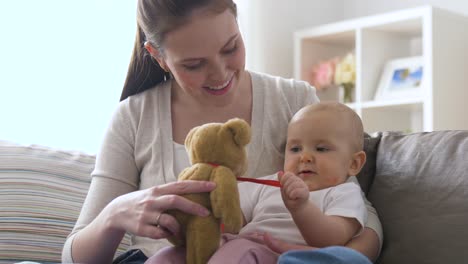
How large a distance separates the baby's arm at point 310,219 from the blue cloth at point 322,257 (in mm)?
149

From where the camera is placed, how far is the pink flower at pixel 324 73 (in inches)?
152

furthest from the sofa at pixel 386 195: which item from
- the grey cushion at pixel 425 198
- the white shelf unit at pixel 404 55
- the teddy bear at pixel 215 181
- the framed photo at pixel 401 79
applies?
the framed photo at pixel 401 79

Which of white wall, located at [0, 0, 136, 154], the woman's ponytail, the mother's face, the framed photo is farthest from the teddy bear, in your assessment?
the framed photo

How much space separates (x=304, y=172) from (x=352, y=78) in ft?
7.60

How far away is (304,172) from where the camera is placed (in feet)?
5.06

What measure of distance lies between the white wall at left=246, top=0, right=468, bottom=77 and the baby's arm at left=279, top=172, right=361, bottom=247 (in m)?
2.51

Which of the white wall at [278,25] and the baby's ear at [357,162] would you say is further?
the white wall at [278,25]

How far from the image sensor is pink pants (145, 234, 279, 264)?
1.20 m

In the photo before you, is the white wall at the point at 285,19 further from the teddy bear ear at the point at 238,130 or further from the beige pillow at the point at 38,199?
the teddy bear ear at the point at 238,130

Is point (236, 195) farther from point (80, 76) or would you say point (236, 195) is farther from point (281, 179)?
point (80, 76)

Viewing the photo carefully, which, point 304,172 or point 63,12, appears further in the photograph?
point 63,12

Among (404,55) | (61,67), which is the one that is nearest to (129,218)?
(61,67)

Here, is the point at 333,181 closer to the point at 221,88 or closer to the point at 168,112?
the point at 221,88

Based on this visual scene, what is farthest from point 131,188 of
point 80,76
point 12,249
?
point 80,76
